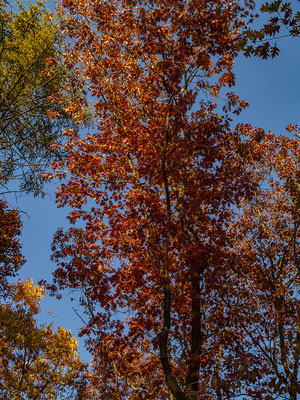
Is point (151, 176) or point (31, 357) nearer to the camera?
point (151, 176)

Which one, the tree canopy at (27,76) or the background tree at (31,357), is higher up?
the tree canopy at (27,76)

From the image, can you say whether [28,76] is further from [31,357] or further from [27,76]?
[31,357]

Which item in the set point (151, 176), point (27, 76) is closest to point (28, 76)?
point (27, 76)

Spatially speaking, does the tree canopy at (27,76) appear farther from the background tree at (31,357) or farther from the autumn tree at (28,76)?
the background tree at (31,357)

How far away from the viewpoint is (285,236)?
41.8 feet

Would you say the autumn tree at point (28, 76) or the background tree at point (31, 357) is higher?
the autumn tree at point (28, 76)

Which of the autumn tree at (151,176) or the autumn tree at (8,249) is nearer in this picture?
the autumn tree at (151,176)

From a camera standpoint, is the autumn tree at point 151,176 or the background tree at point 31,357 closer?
the autumn tree at point 151,176

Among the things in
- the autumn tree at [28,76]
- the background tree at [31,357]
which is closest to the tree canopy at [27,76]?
the autumn tree at [28,76]

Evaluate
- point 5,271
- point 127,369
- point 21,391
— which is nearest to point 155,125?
point 127,369

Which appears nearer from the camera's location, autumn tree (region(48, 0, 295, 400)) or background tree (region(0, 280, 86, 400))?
autumn tree (region(48, 0, 295, 400))

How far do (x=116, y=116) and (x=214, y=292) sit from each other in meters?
5.87

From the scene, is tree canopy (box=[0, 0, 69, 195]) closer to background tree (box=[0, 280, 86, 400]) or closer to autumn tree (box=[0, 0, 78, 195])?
autumn tree (box=[0, 0, 78, 195])

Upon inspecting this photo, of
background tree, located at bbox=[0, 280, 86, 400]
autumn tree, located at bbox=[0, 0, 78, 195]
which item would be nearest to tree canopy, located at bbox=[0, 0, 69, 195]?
autumn tree, located at bbox=[0, 0, 78, 195]
